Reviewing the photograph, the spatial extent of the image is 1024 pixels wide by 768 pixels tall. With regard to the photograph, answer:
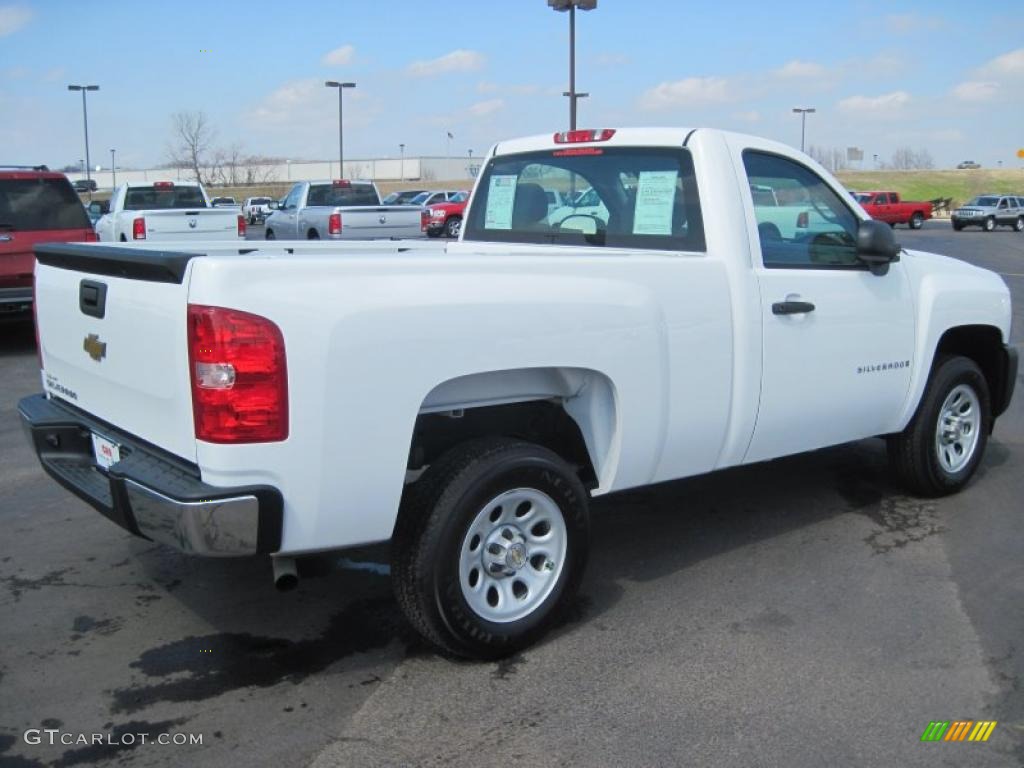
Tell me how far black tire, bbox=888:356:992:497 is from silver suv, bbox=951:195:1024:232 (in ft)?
155

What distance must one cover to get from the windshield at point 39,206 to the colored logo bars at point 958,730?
33.7 feet

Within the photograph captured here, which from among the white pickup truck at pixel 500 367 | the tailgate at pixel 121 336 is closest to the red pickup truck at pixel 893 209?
the white pickup truck at pixel 500 367

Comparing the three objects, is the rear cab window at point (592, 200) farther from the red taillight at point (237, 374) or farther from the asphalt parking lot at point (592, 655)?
the red taillight at point (237, 374)

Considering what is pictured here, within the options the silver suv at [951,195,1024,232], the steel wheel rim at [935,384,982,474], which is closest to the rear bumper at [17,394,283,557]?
the steel wheel rim at [935,384,982,474]

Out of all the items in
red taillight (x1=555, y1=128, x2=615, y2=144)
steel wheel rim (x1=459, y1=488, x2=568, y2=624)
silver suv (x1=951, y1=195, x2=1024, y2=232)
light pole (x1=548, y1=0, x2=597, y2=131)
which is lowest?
steel wheel rim (x1=459, y1=488, x2=568, y2=624)

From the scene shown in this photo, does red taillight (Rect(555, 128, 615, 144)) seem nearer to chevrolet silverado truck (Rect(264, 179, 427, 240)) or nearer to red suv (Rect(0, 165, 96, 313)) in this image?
red suv (Rect(0, 165, 96, 313))

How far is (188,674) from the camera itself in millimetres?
3604

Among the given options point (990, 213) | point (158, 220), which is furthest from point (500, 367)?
point (990, 213)

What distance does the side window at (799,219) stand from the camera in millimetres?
4594

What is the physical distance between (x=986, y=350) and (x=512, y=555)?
377 cm

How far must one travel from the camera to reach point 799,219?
4828 millimetres

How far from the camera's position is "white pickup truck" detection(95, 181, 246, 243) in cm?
1639

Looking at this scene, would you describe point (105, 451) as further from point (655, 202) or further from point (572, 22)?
point (572, 22)

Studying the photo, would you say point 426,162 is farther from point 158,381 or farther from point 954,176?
point 158,381
